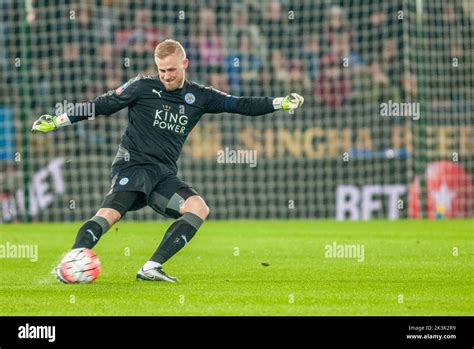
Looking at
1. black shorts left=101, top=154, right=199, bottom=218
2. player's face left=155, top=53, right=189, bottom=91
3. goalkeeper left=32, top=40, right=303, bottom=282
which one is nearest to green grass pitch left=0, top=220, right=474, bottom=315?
goalkeeper left=32, top=40, right=303, bottom=282

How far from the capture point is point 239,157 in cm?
1984

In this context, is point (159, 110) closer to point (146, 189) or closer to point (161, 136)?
point (161, 136)

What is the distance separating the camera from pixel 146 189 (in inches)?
396

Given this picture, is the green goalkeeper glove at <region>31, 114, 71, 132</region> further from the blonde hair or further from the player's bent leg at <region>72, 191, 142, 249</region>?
the blonde hair

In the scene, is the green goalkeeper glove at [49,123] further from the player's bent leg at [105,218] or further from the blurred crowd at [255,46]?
the blurred crowd at [255,46]

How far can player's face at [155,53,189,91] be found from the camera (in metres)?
9.95

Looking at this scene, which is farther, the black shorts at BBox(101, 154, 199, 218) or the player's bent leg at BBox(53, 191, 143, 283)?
the black shorts at BBox(101, 154, 199, 218)

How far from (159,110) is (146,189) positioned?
2.48ft

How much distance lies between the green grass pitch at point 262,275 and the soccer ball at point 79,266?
0.30 feet

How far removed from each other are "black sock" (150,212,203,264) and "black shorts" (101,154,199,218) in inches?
7.0

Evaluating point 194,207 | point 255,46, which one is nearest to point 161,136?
point 194,207

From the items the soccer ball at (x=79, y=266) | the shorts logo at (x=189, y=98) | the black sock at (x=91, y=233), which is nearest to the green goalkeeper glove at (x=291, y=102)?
the shorts logo at (x=189, y=98)

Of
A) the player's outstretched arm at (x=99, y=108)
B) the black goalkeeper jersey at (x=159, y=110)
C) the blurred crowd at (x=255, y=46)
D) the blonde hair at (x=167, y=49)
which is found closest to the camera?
the blonde hair at (x=167, y=49)

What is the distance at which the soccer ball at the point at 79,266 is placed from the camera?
9.44 m
